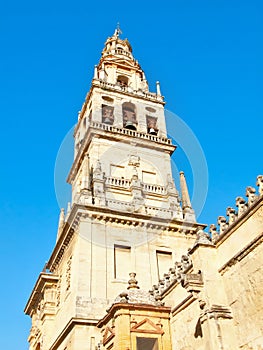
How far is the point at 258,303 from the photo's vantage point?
12.1 m

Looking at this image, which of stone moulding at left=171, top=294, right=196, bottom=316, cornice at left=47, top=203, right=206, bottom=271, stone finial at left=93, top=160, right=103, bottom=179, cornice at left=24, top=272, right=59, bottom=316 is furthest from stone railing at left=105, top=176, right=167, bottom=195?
stone moulding at left=171, top=294, right=196, bottom=316

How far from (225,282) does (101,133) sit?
20.0 meters

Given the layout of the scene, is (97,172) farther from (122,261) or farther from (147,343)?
(147,343)

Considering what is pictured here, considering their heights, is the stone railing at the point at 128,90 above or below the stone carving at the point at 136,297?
above

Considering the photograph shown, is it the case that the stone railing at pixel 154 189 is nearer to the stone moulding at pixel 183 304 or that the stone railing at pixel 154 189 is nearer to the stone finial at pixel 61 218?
the stone finial at pixel 61 218

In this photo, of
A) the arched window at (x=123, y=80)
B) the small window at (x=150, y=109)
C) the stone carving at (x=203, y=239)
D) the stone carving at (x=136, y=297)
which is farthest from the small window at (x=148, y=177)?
the stone carving at (x=203, y=239)

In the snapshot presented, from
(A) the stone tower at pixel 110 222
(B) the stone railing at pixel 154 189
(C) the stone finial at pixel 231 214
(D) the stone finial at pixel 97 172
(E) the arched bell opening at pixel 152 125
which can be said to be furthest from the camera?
(E) the arched bell opening at pixel 152 125

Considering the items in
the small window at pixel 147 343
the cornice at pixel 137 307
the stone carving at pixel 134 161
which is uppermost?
the stone carving at pixel 134 161

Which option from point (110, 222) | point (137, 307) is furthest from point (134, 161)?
point (137, 307)

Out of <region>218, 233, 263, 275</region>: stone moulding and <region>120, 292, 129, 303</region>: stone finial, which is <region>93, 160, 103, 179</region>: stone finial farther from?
<region>218, 233, 263, 275</region>: stone moulding

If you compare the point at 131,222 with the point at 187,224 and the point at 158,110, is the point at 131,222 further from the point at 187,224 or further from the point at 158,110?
the point at 158,110

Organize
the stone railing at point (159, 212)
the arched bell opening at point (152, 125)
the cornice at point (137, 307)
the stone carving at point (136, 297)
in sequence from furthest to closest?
the arched bell opening at point (152, 125), the stone railing at point (159, 212), the stone carving at point (136, 297), the cornice at point (137, 307)

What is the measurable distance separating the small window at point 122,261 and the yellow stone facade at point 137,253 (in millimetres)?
62

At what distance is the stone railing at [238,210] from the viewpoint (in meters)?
12.7
